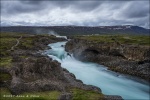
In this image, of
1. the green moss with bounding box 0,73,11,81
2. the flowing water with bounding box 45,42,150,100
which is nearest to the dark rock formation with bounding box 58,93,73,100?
the green moss with bounding box 0,73,11,81

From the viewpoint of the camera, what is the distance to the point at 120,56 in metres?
96.4

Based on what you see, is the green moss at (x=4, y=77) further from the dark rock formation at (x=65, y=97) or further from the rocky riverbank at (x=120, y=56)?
the rocky riverbank at (x=120, y=56)

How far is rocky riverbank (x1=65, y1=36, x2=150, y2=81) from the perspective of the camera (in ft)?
258

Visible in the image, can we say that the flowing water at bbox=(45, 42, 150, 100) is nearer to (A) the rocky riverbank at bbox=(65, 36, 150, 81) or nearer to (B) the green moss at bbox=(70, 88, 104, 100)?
(A) the rocky riverbank at bbox=(65, 36, 150, 81)

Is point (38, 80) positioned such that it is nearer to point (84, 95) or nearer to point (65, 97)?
point (65, 97)

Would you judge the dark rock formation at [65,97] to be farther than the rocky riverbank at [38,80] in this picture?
No

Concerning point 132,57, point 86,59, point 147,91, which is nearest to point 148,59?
point 132,57

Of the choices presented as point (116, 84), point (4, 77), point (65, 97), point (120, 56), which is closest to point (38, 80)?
point (4, 77)

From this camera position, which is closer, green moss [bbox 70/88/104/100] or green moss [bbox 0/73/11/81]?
green moss [bbox 70/88/104/100]

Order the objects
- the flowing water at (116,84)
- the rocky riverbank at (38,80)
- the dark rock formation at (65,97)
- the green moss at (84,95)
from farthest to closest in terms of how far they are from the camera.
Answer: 1. the flowing water at (116,84)
2. the rocky riverbank at (38,80)
3. the green moss at (84,95)
4. the dark rock formation at (65,97)

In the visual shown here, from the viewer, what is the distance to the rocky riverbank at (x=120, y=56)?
3098 inches

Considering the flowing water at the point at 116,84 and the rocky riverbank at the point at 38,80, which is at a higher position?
the rocky riverbank at the point at 38,80

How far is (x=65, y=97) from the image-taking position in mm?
36500

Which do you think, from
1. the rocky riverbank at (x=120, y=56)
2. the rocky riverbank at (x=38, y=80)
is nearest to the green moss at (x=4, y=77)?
the rocky riverbank at (x=38, y=80)
